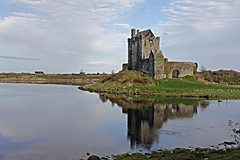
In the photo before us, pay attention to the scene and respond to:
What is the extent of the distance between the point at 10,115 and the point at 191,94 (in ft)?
76.7

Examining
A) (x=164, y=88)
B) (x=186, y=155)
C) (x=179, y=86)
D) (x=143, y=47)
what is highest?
(x=143, y=47)

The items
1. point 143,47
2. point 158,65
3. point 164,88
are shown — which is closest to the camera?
point 164,88

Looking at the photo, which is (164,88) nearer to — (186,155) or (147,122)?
(147,122)

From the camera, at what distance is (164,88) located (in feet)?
113

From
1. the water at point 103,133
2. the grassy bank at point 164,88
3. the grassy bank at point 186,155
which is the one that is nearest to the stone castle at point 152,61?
the grassy bank at point 164,88

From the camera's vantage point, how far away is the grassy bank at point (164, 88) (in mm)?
30000

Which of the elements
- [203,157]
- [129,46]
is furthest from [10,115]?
[129,46]

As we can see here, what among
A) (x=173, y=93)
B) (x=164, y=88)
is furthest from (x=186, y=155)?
(x=164, y=88)

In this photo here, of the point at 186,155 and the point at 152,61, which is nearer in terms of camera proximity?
the point at 186,155

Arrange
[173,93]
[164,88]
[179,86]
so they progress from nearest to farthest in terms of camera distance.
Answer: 1. [173,93]
2. [164,88]
3. [179,86]

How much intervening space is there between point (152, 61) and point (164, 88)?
25.1 ft

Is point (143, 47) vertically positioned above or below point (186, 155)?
above

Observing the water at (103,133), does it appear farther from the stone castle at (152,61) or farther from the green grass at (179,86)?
the stone castle at (152,61)

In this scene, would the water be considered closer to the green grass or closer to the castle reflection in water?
the castle reflection in water
